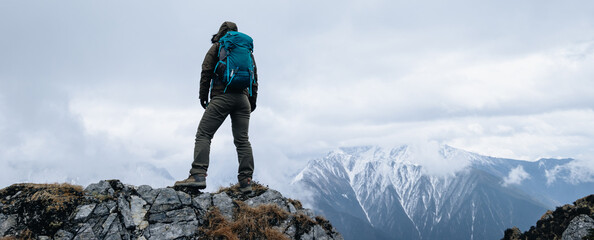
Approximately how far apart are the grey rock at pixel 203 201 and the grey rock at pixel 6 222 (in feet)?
13.8

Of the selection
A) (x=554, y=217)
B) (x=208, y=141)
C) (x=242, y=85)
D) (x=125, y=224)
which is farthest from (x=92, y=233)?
(x=554, y=217)

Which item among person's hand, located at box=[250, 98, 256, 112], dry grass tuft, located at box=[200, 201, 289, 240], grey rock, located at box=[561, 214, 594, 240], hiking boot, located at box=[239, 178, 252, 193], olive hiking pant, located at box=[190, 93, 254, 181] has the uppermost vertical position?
person's hand, located at box=[250, 98, 256, 112]

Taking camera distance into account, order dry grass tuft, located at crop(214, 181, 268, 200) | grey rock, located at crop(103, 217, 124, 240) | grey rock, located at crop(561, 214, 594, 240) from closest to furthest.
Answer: grey rock, located at crop(103, 217, 124, 240)
dry grass tuft, located at crop(214, 181, 268, 200)
grey rock, located at crop(561, 214, 594, 240)

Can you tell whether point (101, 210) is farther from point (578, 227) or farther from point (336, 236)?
point (578, 227)

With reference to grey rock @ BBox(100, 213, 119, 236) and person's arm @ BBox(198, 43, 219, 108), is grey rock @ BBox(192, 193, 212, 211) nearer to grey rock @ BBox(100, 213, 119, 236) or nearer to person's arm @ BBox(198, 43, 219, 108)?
grey rock @ BBox(100, 213, 119, 236)

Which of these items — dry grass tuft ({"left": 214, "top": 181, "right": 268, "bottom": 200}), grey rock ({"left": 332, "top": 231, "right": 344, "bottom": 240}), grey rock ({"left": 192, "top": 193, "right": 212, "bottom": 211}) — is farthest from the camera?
dry grass tuft ({"left": 214, "top": 181, "right": 268, "bottom": 200})

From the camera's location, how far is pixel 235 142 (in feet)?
40.4

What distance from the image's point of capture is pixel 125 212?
10.3 m

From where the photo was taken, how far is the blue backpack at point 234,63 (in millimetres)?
11172

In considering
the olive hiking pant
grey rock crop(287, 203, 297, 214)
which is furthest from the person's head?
grey rock crop(287, 203, 297, 214)

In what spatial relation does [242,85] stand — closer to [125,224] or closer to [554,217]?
[125,224]

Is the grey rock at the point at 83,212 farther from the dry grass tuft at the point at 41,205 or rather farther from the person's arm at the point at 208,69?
the person's arm at the point at 208,69

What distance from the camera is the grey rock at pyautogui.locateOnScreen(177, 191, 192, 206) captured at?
10.9 m

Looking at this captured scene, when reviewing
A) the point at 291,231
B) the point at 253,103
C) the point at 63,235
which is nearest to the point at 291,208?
the point at 291,231
